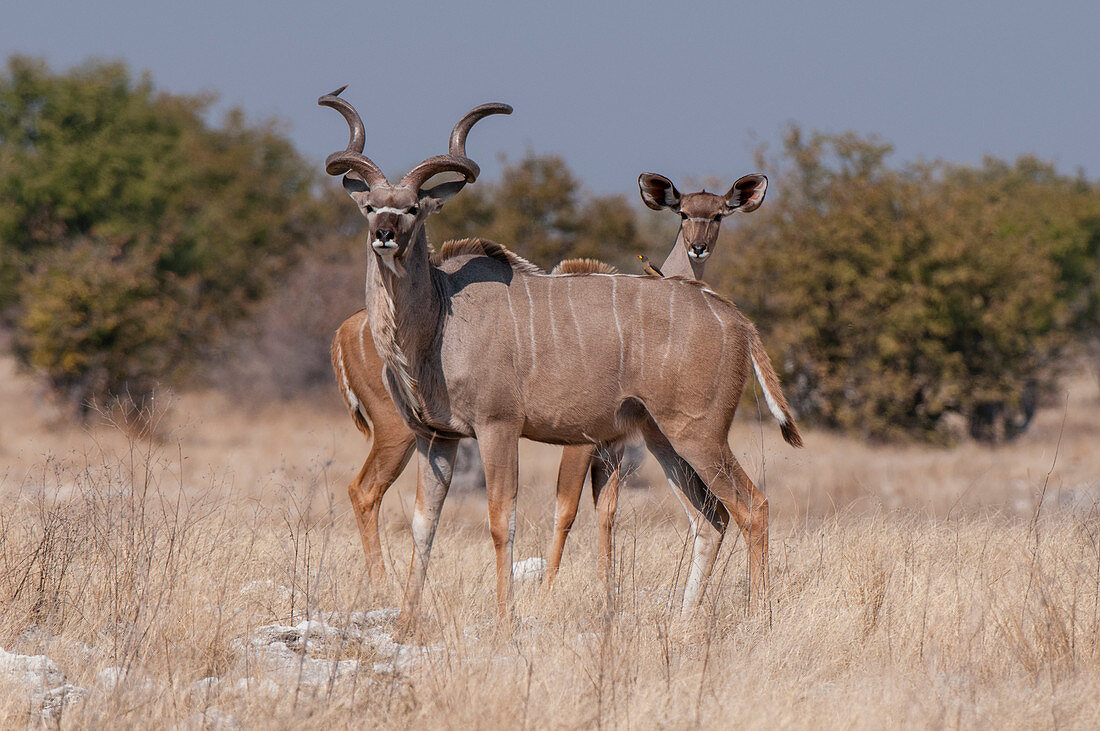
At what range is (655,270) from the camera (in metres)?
7.94

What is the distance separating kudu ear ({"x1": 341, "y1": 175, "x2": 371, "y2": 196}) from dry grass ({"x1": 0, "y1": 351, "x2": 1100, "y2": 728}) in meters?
1.68

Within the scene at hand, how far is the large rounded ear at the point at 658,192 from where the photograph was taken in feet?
→ 29.0

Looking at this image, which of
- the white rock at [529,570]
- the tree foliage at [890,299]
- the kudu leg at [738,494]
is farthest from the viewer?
the tree foliage at [890,299]

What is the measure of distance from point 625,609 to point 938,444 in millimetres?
21169

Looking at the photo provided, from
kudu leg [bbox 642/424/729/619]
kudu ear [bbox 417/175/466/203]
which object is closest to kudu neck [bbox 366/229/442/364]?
kudu ear [bbox 417/175/466/203]

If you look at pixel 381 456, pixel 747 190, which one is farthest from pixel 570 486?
pixel 747 190

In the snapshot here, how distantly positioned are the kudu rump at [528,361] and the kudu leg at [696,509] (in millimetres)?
13

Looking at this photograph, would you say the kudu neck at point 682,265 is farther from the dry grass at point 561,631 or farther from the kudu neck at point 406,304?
the kudu neck at point 406,304

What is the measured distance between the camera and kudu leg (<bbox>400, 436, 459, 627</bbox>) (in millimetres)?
6586

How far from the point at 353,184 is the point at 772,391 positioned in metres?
2.52

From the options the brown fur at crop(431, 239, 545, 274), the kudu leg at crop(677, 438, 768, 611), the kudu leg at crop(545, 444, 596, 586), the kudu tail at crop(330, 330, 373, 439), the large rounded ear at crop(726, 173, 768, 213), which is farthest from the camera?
the large rounded ear at crop(726, 173, 768, 213)

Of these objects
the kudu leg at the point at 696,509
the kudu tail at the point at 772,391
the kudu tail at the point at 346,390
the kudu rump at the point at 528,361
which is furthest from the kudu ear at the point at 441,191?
the kudu tail at the point at 346,390

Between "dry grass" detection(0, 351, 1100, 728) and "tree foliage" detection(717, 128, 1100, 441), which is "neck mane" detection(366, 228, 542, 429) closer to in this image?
"dry grass" detection(0, 351, 1100, 728)

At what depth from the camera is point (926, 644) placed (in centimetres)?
560
